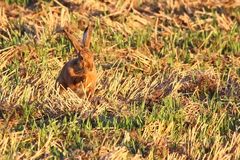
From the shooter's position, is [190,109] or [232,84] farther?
[232,84]

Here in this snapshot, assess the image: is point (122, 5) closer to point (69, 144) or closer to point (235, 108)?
point (235, 108)

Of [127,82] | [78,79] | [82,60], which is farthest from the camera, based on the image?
[127,82]

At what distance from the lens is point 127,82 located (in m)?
7.45

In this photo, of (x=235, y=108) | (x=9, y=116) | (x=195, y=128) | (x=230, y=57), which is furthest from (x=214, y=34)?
(x=9, y=116)

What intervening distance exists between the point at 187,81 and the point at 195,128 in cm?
128

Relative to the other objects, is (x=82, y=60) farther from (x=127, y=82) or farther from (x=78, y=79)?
(x=127, y=82)

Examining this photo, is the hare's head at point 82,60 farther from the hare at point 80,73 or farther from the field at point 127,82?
the field at point 127,82

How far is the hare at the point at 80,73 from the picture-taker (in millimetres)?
6836

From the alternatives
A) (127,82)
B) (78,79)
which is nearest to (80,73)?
(78,79)

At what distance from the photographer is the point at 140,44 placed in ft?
28.0

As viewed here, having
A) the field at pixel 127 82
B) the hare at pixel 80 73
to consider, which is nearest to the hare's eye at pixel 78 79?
the hare at pixel 80 73

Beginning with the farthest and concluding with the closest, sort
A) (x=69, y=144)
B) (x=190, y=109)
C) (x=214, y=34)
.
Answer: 1. (x=214, y=34)
2. (x=190, y=109)
3. (x=69, y=144)

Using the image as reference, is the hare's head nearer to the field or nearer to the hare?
the hare

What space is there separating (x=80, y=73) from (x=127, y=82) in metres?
0.68
